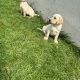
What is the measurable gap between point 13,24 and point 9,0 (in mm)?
1989

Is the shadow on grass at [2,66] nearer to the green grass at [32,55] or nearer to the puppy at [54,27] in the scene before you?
the green grass at [32,55]

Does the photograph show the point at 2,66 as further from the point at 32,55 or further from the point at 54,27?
the point at 54,27

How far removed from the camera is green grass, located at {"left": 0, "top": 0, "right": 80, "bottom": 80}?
5512 mm

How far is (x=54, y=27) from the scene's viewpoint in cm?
656


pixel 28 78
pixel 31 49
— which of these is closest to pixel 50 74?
pixel 28 78

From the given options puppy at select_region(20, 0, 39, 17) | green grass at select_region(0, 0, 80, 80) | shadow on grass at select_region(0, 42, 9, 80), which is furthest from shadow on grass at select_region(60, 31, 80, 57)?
shadow on grass at select_region(0, 42, 9, 80)

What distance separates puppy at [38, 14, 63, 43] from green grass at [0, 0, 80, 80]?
156 millimetres

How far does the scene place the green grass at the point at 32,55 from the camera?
5512 mm

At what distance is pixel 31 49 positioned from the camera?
248 inches

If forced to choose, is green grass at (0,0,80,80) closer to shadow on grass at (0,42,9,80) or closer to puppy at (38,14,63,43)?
shadow on grass at (0,42,9,80)

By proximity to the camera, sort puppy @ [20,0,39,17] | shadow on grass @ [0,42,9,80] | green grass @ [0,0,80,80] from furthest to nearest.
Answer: puppy @ [20,0,39,17] → green grass @ [0,0,80,80] → shadow on grass @ [0,42,9,80]

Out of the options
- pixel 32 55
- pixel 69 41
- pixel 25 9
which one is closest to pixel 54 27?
pixel 69 41

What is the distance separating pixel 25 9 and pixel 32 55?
2.19 meters

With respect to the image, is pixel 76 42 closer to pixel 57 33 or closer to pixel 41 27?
pixel 57 33
